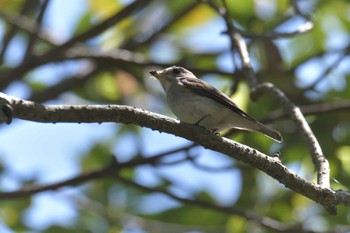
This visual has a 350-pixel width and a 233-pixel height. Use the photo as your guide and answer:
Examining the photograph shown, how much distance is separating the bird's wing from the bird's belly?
→ 4cm

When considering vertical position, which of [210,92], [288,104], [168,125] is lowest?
[168,125]

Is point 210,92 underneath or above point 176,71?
underneath

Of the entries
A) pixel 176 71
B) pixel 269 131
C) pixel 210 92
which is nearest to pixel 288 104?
pixel 269 131

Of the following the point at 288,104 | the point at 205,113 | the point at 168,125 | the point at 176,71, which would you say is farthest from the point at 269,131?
the point at 168,125

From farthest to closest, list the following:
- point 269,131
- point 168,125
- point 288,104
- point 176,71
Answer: point 176,71 < point 269,131 < point 288,104 < point 168,125

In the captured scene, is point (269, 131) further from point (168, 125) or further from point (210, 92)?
point (168, 125)

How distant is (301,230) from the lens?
19.7 ft

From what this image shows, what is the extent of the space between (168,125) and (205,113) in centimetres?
181

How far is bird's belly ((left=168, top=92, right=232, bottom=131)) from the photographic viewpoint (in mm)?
5270

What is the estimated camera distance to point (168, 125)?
3508 mm

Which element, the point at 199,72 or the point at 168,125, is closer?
the point at 168,125

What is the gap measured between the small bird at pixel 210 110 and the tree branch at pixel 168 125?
56.3 inches

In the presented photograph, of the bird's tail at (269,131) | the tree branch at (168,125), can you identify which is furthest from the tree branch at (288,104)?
the bird's tail at (269,131)

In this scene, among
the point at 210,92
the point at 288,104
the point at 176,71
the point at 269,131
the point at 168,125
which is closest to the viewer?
the point at 168,125
